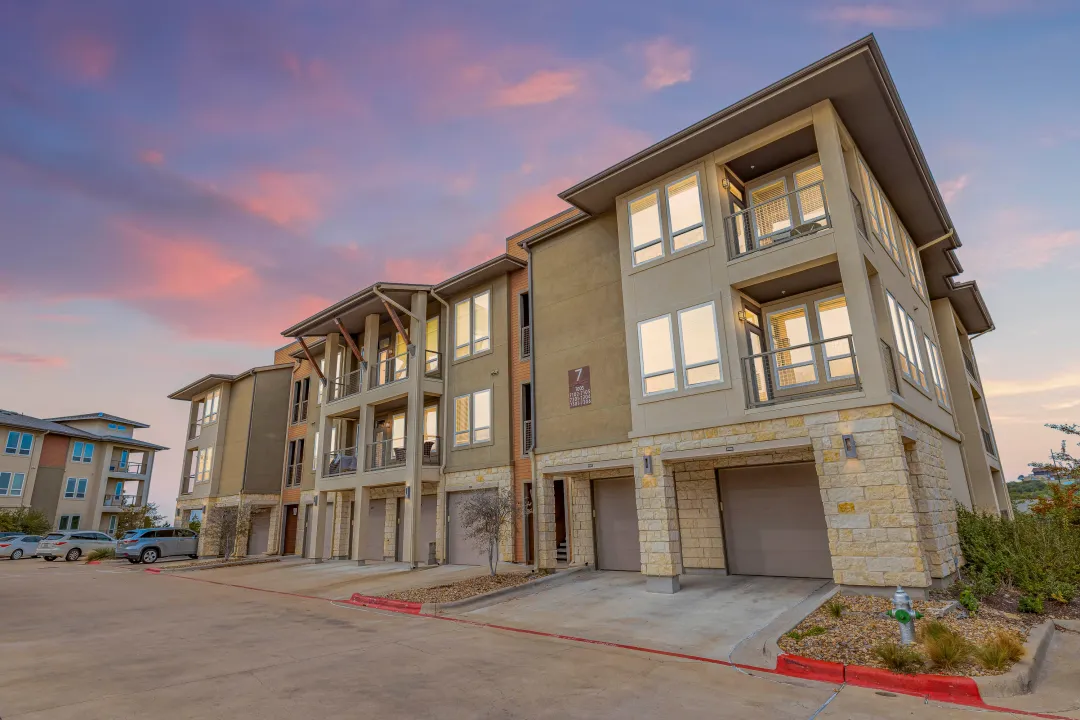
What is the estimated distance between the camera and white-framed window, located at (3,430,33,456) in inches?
1622

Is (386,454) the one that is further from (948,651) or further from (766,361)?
(948,651)

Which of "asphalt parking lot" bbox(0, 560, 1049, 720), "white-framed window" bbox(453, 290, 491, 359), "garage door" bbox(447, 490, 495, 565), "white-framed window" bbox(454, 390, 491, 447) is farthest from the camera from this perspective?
"white-framed window" bbox(453, 290, 491, 359)

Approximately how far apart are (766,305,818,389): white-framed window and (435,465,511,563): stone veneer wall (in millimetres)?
9203

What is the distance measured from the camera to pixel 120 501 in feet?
167

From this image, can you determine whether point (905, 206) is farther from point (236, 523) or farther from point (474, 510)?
point (236, 523)

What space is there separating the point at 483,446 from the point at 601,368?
5.77 metres

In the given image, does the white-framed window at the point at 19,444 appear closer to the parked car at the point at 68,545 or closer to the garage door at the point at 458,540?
the parked car at the point at 68,545

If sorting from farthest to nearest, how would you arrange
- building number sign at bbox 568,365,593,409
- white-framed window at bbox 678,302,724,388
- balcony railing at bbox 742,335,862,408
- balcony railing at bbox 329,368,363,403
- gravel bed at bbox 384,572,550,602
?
balcony railing at bbox 329,368,363,403, building number sign at bbox 568,365,593,409, gravel bed at bbox 384,572,550,602, white-framed window at bbox 678,302,724,388, balcony railing at bbox 742,335,862,408

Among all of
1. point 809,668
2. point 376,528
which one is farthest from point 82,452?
point 809,668

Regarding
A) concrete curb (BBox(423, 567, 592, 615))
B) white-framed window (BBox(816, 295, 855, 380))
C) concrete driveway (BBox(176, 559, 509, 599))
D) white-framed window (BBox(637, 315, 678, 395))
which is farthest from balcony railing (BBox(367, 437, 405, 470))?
white-framed window (BBox(816, 295, 855, 380))

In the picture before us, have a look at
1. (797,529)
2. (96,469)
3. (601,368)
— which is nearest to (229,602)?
(601,368)

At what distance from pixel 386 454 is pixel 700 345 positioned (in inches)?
609

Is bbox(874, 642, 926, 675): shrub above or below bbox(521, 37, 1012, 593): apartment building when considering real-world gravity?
below

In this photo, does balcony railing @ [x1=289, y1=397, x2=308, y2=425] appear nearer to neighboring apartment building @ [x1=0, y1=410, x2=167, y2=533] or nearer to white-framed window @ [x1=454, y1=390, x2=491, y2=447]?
white-framed window @ [x1=454, y1=390, x2=491, y2=447]
